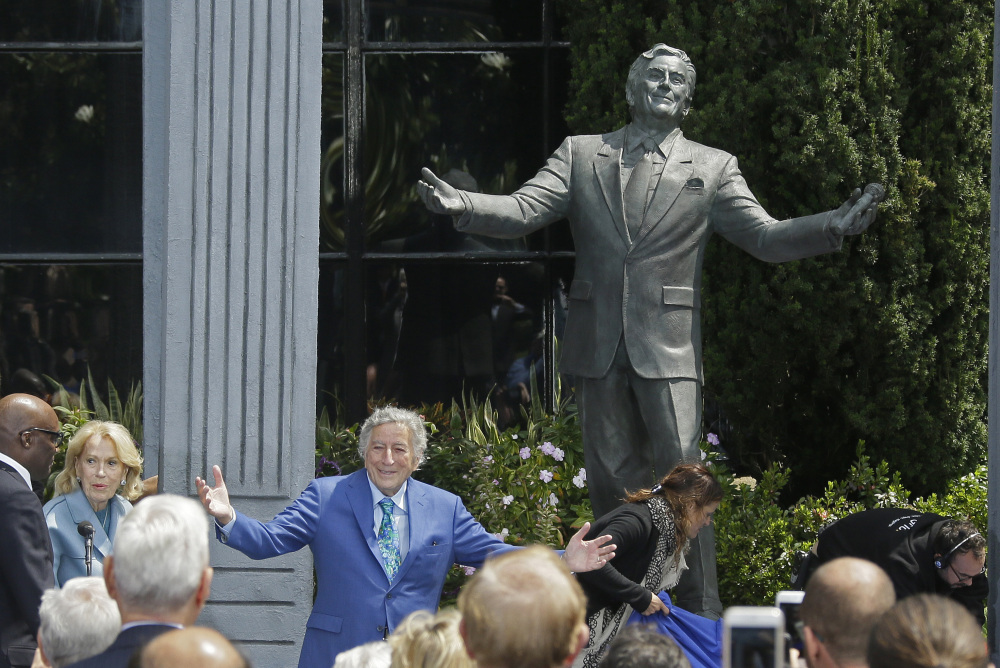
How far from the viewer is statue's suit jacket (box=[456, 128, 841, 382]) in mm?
5465

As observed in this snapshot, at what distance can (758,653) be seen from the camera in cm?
245

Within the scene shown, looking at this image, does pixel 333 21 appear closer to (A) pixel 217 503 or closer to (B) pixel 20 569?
(A) pixel 217 503

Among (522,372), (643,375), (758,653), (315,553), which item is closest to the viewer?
(758,653)

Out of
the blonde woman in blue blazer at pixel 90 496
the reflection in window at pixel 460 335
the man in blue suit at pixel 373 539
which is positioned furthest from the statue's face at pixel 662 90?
the reflection in window at pixel 460 335

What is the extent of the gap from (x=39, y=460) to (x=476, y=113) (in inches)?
180

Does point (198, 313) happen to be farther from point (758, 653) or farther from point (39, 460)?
point (758, 653)

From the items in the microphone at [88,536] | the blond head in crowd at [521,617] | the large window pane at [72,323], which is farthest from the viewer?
the large window pane at [72,323]

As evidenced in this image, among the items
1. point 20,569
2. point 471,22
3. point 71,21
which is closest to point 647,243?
point 20,569

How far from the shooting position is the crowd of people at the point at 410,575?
2.54 metres

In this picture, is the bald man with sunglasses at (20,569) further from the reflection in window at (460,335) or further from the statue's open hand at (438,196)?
the reflection in window at (460,335)

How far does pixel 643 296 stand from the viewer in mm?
5480

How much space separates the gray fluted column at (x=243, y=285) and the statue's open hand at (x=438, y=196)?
735 mm

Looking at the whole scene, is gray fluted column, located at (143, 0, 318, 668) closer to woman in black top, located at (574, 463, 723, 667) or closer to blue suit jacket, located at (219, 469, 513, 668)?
blue suit jacket, located at (219, 469, 513, 668)

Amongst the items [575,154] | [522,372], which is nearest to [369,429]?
[575,154]
